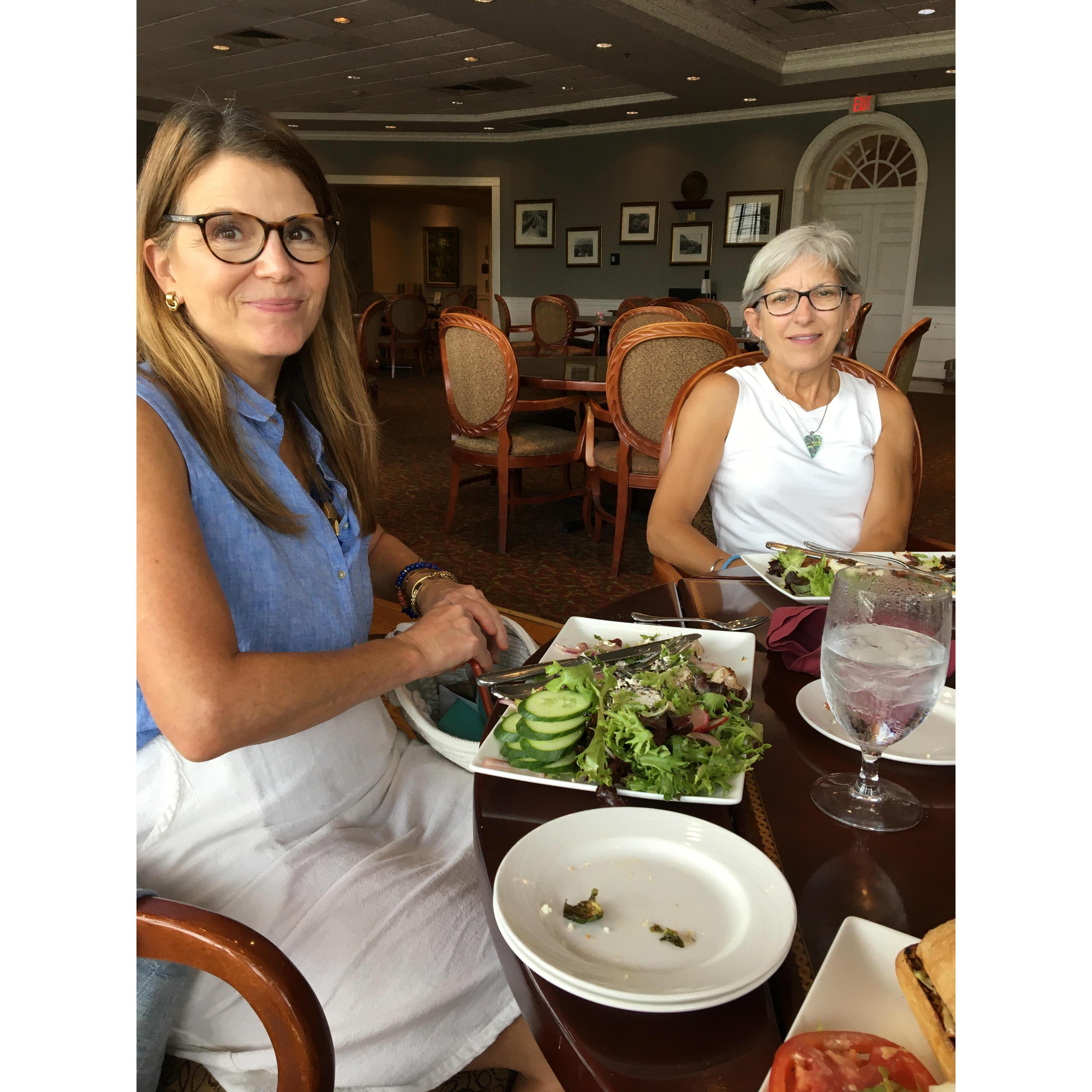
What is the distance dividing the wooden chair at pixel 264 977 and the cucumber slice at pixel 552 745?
0.97ft

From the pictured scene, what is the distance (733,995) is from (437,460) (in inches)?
254

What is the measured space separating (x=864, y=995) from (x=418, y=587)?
3.73 feet

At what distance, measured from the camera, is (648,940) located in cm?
66

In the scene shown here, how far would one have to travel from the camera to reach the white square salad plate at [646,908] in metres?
0.60

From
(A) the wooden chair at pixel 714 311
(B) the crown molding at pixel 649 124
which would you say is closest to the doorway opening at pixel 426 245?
(B) the crown molding at pixel 649 124

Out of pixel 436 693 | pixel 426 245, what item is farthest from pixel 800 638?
pixel 426 245

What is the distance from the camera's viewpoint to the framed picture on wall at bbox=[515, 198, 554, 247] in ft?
45.9

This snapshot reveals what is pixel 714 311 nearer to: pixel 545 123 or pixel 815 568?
pixel 545 123

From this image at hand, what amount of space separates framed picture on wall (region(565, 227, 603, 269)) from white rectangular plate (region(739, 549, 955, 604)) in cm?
1266

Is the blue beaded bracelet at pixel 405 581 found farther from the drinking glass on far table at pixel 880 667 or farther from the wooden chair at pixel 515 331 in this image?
the wooden chair at pixel 515 331

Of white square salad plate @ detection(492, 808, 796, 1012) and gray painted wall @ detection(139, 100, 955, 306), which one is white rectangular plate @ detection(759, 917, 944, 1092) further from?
gray painted wall @ detection(139, 100, 955, 306)

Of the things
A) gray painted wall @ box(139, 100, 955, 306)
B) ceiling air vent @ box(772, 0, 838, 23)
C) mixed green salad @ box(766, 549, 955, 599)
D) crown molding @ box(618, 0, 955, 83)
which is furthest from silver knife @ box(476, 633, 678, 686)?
gray painted wall @ box(139, 100, 955, 306)

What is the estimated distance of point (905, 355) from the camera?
16.9ft
